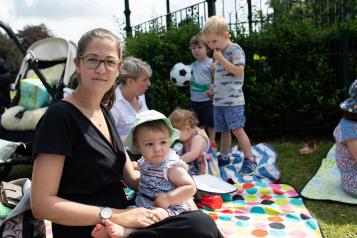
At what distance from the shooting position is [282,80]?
19.9ft

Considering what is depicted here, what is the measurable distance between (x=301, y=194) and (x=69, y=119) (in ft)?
8.80

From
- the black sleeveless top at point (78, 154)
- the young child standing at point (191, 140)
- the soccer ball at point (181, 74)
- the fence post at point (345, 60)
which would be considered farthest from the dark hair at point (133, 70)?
the fence post at point (345, 60)

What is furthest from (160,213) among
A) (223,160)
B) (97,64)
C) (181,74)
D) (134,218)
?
(181,74)

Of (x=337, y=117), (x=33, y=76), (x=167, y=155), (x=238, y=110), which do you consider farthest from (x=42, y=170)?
(x=337, y=117)

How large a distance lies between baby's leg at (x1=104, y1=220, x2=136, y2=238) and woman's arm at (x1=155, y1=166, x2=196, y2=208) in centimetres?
34

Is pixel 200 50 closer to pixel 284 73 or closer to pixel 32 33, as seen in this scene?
pixel 284 73

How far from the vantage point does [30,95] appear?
4996 mm

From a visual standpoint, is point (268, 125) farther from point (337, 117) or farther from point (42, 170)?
point (42, 170)

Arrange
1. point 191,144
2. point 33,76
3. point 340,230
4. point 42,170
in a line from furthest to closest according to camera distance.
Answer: point 33,76 → point 191,144 → point 340,230 → point 42,170

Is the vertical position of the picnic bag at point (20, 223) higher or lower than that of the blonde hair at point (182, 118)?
lower

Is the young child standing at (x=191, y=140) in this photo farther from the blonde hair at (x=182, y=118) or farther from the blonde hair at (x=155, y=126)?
the blonde hair at (x=155, y=126)

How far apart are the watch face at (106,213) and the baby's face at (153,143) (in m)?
0.49

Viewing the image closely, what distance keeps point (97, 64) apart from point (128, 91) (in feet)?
6.97

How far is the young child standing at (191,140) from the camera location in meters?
3.86
